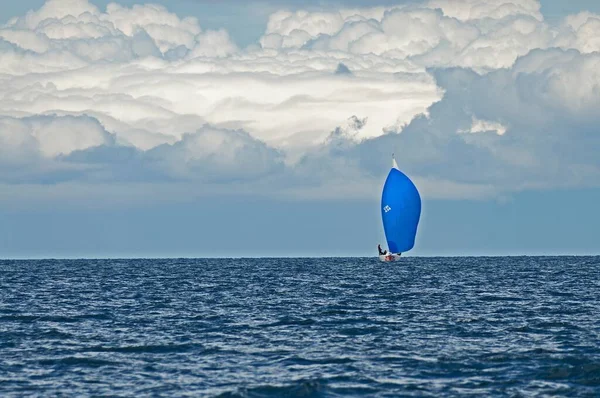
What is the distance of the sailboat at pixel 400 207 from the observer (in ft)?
381

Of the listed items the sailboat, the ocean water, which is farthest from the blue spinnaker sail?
the ocean water

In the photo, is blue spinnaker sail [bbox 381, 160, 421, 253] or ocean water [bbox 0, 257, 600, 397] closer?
ocean water [bbox 0, 257, 600, 397]

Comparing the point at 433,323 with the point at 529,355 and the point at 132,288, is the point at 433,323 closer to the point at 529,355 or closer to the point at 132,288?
the point at 529,355

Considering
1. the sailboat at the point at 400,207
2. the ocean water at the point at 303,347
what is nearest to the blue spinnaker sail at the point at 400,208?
the sailboat at the point at 400,207

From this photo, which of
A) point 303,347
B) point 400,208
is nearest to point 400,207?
point 400,208

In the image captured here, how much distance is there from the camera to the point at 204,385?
29109 millimetres

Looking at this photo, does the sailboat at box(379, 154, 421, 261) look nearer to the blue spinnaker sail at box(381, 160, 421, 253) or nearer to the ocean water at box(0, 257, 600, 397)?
the blue spinnaker sail at box(381, 160, 421, 253)

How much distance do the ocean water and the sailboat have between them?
178 feet

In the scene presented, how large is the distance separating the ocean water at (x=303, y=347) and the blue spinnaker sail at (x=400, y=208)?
5411 centimetres

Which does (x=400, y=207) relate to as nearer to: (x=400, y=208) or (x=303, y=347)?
(x=400, y=208)

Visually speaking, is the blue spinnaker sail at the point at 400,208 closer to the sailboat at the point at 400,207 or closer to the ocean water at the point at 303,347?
the sailboat at the point at 400,207

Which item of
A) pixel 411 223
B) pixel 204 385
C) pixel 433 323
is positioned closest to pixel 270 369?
pixel 204 385

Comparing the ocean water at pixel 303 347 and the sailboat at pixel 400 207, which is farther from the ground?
the sailboat at pixel 400 207

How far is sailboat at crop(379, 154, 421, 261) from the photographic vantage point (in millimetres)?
116188
